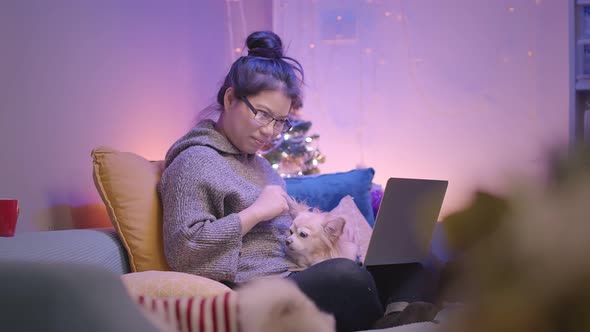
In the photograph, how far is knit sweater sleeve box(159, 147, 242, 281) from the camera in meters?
1.63

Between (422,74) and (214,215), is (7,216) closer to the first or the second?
(214,215)

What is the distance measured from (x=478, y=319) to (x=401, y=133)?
12.0ft

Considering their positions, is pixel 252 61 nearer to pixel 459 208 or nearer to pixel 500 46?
pixel 459 208

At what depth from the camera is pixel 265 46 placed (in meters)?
2.11

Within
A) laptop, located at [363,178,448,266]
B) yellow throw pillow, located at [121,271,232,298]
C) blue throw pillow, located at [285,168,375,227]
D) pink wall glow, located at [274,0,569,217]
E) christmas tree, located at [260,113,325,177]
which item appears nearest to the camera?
yellow throw pillow, located at [121,271,232,298]

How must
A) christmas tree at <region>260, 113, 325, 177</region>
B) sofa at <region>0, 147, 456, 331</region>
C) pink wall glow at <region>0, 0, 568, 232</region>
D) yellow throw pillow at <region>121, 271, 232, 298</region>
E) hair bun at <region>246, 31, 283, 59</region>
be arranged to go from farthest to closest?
pink wall glow at <region>0, 0, 568, 232</region>
christmas tree at <region>260, 113, 325, 177</region>
hair bun at <region>246, 31, 283, 59</region>
sofa at <region>0, 147, 456, 331</region>
yellow throw pillow at <region>121, 271, 232, 298</region>

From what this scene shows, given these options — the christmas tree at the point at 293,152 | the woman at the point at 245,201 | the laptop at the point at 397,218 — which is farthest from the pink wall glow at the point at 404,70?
the laptop at the point at 397,218

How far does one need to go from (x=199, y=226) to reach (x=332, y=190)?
81 centimetres

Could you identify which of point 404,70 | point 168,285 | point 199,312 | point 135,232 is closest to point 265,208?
point 135,232

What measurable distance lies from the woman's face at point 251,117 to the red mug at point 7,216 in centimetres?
71

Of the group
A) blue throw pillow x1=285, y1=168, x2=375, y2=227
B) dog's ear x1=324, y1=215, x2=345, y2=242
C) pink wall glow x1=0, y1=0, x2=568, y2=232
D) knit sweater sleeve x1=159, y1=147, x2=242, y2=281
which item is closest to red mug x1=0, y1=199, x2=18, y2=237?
knit sweater sleeve x1=159, y1=147, x2=242, y2=281

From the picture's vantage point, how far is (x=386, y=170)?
3.80 meters

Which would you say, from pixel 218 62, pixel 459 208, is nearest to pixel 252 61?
pixel 218 62

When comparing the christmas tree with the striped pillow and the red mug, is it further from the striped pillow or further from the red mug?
the striped pillow
